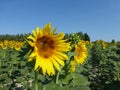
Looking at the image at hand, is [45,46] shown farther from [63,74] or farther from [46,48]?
[63,74]

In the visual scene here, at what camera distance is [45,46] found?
204 centimetres

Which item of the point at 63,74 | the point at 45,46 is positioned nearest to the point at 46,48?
the point at 45,46

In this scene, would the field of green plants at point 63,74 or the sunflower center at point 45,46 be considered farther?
the field of green plants at point 63,74

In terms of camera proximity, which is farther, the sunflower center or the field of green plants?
the field of green plants

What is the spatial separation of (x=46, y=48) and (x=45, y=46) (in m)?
0.02

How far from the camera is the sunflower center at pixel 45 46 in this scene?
6.48 ft

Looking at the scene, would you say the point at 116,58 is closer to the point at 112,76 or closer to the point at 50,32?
the point at 112,76

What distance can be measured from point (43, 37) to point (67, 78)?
5.32 ft

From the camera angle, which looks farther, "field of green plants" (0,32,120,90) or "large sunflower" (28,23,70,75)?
"field of green plants" (0,32,120,90)

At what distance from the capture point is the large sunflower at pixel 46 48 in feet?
6.23

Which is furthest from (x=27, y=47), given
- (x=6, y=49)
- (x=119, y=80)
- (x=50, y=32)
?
(x=6, y=49)

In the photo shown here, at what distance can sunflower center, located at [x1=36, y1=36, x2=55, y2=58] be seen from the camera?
197 cm

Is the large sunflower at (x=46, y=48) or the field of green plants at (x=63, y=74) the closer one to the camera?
the large sunflower at (x=46, y=48)

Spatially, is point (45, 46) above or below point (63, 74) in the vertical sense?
above
